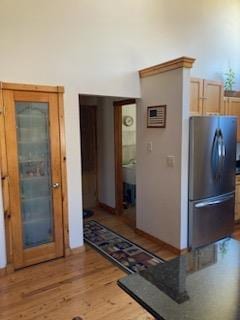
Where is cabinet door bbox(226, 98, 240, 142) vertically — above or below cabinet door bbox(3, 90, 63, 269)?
above

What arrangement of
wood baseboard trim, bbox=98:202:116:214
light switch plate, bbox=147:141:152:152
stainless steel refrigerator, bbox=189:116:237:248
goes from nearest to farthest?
stainless steel refrigerator, bbox=189:116:237:248 → light switch plate, bbox=147:141:152:152 → wood baseboard trim, bbox=98:202:116:214

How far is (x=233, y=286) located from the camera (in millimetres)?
1226

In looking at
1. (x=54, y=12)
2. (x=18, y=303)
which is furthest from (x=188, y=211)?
(x=54, y=12)

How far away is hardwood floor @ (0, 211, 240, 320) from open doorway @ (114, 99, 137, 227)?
1562 millimetres

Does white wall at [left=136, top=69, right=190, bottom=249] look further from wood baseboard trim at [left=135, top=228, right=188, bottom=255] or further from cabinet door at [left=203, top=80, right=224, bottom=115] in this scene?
cabinet door at [left=203, top=80, right=224, bottom=115]

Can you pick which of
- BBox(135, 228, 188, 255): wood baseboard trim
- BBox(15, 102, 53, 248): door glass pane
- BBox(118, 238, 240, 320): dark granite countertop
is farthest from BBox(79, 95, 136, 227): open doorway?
BBox(118, 238, 240, 320): dark granite countertop

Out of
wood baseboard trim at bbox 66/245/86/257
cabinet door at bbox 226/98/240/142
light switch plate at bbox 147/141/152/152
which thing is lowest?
wood baseboard trim at bbox 66/245/86/257

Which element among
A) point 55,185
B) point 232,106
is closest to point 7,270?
point 55,185

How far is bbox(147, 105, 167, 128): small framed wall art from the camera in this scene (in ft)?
11.6

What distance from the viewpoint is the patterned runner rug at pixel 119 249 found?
326 centimetres

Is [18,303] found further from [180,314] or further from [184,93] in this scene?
[184,93]

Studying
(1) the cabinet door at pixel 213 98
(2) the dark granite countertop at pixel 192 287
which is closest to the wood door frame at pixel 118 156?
(1) the cabinet door at pixel 213 98

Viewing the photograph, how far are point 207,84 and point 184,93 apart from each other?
1.03 meters

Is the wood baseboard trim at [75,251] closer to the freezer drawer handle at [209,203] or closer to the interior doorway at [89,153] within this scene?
the freezer drawer handle at [209,203]
